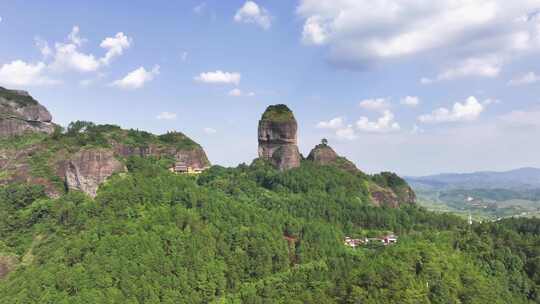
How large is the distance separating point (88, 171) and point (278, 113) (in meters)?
47.4

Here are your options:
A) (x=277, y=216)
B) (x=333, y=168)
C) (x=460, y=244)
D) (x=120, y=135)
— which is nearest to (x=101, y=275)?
(x=277, y=216)

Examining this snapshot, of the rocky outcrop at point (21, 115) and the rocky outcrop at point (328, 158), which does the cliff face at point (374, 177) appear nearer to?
the rocky outcrop at point (328, 158)

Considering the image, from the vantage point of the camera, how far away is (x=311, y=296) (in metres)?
48.2

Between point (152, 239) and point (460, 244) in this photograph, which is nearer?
point (152, 239)

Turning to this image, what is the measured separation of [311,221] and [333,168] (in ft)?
85.8

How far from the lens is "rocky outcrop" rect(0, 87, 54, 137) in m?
87.8

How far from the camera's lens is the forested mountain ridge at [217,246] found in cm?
4809

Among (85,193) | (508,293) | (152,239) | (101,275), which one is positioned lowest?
(508,293)

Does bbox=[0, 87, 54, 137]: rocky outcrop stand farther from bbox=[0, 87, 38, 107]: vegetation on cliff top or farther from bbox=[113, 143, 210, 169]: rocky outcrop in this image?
bbox=[113, 143, 210, 169]: rocky outcrop

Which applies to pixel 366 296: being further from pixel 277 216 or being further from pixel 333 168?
pixel 333 168

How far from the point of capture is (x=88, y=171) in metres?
65.7

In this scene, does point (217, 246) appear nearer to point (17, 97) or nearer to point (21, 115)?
point (21, 115)

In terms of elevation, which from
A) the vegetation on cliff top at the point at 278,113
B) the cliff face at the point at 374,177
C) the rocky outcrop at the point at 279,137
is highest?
the vegetation on cliff top at the point at 278,113

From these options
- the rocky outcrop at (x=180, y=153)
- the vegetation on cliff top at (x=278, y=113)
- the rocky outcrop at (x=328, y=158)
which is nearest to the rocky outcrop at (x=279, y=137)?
the vegetation on cliff top at (x=278, y=113)
